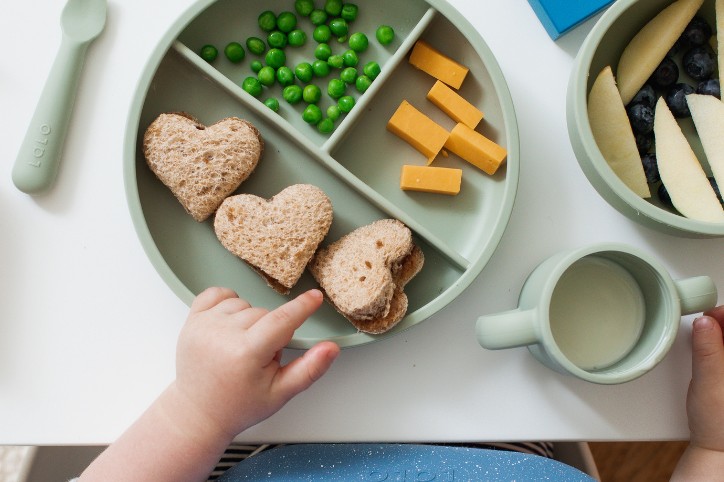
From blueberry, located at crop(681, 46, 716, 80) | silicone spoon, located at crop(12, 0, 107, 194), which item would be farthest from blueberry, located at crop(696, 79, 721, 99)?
silicone spoon, located at crop(12, 0, 107, 194)

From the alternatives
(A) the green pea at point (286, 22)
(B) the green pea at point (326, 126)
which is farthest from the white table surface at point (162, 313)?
(B) the green pea at point (326, 126)

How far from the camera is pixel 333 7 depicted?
2.58 feet

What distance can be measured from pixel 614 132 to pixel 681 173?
9cm

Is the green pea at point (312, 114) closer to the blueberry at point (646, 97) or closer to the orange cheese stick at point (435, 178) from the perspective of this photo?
the orange cheese stick at point (435, 178)

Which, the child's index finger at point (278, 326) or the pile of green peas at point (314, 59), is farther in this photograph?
the pile of green peas at point (314, 59)

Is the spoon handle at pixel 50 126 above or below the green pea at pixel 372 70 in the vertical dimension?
below

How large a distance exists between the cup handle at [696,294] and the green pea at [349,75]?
1.40 ft

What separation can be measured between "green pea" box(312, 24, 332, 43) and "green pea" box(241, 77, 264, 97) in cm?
9

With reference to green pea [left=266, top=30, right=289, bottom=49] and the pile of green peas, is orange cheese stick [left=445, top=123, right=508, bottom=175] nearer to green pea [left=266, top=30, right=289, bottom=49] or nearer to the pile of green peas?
the pile of green peas

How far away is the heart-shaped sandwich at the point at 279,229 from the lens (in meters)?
0.73

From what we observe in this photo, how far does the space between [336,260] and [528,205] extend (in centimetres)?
24

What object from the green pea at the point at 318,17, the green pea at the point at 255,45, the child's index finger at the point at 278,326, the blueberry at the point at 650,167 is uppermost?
the blueberry at the point at 650,167

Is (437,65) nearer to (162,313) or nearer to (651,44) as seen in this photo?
(651,44)

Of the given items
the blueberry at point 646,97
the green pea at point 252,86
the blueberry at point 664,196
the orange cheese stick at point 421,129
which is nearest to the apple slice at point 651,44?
the blueberry at point 646,97
